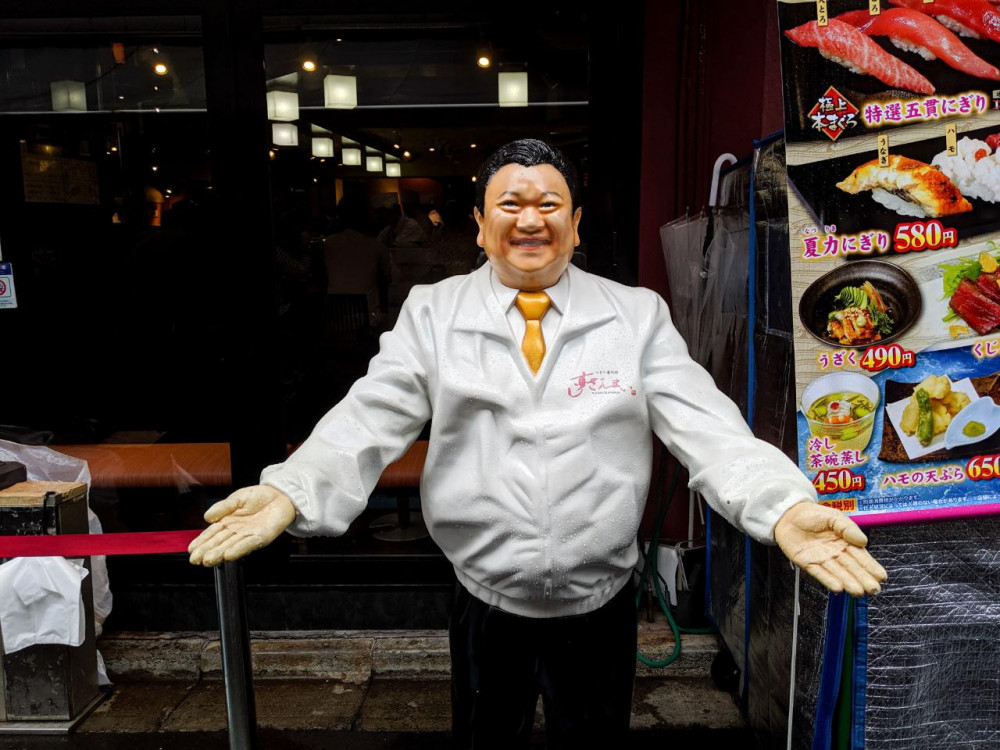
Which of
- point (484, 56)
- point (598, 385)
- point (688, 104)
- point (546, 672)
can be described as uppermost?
point (484, 56)

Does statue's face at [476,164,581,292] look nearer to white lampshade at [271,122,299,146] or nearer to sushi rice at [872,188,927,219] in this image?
sushi rice at [872,188,927,219]

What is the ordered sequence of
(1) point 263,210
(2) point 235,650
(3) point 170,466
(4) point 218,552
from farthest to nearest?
(3) point 170,466, (1) point 263,210, (2) point 235,650, (4) point 218,552

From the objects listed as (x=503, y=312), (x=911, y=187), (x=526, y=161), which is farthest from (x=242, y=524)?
(x=911, y=187)

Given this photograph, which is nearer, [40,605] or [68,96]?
[40,605]

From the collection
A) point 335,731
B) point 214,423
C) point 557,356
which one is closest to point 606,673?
point 557,356

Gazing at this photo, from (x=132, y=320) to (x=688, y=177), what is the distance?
310 cm

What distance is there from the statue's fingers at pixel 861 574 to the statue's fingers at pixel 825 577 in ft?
0.13

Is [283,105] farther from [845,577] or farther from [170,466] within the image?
[845,577]

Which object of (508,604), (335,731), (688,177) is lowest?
(335,731)

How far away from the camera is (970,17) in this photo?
7.39ft

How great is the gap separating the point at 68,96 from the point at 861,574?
14.1ft

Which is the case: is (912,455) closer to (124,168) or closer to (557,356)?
(557,356)

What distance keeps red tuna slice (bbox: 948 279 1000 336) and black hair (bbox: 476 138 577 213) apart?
123 centimetres

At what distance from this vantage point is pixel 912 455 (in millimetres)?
2455
